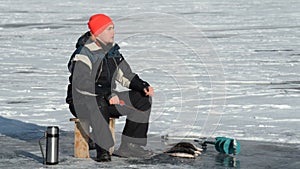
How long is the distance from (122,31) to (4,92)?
11.8 metres

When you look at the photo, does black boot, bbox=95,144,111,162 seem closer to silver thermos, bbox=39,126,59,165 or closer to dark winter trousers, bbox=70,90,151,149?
dark winter trousers, bbox=70,90,151,149

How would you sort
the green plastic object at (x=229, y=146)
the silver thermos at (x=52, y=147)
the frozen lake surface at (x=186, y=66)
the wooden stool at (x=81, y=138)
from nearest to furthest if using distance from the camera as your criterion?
the silver thermos at (x=52, y=147), the wooden stool at (x=81, y=138), the green plastic object at (x=229, y=146), the frozen lake surface at (x=186, y=66)

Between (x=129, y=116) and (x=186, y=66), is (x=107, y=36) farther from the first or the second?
(x=186, y=66)

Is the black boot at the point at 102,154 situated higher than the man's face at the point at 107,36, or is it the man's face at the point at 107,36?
the man's face at the point at 107,36

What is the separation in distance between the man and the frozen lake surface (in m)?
1.65

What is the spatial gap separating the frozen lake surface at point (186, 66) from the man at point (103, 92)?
5.43 feet

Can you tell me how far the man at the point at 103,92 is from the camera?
23.2 ft

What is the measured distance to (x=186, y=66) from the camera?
54.0 feet

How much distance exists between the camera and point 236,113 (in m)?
10.5

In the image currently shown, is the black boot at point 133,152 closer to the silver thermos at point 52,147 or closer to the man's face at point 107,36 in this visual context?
the silver thermos at point 52,147

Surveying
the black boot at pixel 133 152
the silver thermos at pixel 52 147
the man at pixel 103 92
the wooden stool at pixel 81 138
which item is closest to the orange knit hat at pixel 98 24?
the man at pixel 103 92

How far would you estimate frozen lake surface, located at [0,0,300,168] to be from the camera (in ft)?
32.1

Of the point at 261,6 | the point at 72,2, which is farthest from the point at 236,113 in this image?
the point at 72,2

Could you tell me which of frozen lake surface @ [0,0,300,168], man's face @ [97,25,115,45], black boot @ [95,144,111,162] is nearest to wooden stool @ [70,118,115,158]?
black boot @ [95,144,111,162]
